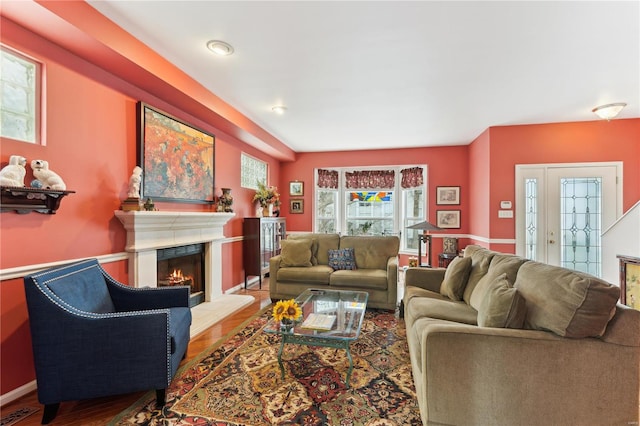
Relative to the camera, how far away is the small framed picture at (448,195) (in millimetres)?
5939

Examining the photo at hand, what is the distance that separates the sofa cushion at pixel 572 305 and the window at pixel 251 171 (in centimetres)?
436

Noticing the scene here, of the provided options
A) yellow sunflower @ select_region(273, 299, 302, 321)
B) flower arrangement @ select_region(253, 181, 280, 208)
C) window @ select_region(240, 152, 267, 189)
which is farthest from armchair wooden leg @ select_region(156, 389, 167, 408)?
flower arrangement @ select_region(253, 181, 280, 208)

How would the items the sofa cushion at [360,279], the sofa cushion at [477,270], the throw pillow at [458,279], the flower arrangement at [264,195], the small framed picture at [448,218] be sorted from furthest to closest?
the small framed picture at [448,218], the flower arrangement at [264,195], the sofa cushion at [360,279], the throw pillow at [458,279], the sofa cushion at [477,270]

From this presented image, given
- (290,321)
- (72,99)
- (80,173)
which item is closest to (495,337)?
Answer: (290,321)

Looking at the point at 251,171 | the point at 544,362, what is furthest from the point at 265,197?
the point at 544,362

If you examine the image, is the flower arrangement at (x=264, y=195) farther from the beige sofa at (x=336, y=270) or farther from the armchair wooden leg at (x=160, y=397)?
the armchair wooden leg at (x=160, y=397)

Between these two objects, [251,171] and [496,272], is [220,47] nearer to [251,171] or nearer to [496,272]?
[496,272]

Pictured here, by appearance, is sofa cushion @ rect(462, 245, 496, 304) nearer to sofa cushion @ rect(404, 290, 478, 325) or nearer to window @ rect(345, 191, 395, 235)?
sofa cushion @ rect(404, 290, 478, 325)

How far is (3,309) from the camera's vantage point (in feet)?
6.11

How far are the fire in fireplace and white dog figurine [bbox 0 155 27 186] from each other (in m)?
1.43

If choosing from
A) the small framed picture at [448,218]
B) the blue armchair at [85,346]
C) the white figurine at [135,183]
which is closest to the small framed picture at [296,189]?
the small framed picture at [448,218]

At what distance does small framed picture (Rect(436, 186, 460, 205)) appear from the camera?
594 cm

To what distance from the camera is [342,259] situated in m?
4.04

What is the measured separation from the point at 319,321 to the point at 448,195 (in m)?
4.65
